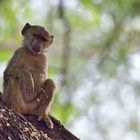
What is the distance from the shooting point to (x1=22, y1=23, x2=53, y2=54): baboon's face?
294 inches

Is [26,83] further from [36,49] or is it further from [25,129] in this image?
[25,129]

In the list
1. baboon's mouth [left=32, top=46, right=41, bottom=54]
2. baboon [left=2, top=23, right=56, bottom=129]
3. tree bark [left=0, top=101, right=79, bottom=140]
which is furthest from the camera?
baboon's mouth [left=32, top=46, right=41, bottom=54]

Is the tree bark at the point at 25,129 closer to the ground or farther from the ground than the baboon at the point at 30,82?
closer to the ground

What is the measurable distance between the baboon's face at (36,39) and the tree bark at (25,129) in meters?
0.90

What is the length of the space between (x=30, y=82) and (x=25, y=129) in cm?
97

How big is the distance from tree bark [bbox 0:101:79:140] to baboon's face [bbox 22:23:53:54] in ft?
2.94

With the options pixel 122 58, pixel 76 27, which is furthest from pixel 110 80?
pixel 76 27

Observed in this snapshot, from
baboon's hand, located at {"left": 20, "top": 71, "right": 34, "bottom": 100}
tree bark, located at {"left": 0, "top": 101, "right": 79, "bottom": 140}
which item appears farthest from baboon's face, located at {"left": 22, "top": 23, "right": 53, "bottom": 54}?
tree bark, located at {"left": 0, "top": 101, "right": 79, "bottom": 140}

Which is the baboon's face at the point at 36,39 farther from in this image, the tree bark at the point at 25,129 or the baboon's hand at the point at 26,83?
the tree bark at the point at 25,129

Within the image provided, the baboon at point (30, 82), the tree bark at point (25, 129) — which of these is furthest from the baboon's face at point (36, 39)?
the tree bark at point (25, 129)

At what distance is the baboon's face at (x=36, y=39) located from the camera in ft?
24.5

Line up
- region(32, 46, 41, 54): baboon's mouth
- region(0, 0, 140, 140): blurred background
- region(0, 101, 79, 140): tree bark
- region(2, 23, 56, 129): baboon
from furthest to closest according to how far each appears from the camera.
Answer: region(0, 0, 140, 140): blurred background < region(32, 46, 41, 54): baboon's mouth < region(2, 23, 56, 129): baboon < region(0, 101, 79, 140): tree bark

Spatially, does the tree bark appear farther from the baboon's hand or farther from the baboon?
the baboon's hand

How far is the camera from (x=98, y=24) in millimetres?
15766
